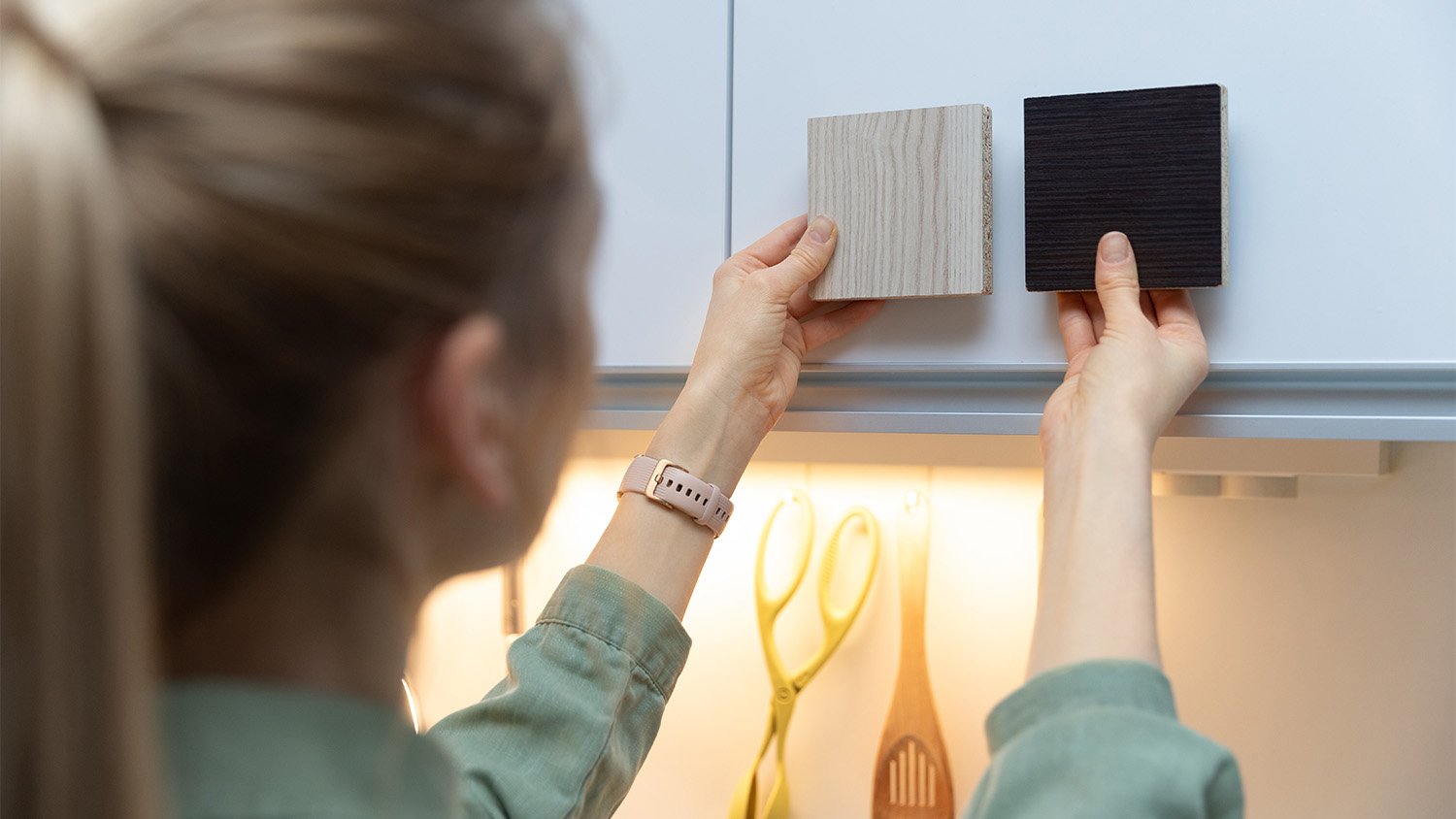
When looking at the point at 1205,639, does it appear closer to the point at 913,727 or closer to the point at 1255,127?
the point at 913,727

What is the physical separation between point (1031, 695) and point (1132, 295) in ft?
0.82

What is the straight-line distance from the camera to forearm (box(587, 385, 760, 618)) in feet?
2.66

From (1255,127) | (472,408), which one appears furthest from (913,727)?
(472,408)

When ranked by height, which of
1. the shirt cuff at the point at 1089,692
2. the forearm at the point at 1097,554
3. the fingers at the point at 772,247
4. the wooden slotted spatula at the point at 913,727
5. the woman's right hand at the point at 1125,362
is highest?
the fingers at the point at 772,247

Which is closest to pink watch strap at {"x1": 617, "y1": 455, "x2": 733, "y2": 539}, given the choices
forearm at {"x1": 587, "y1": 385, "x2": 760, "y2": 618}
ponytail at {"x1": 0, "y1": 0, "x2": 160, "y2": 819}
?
forearm at {"x1": 587, "y1": 385, "x2": 760, "y2": 618}

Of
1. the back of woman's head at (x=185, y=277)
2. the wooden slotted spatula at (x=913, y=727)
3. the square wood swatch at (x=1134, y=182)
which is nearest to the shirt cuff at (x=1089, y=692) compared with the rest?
the square wood swatch at (x=1134, y=182)

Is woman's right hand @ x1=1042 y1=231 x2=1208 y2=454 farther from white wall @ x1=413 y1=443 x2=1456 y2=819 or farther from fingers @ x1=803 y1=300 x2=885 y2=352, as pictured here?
white wall @ x1=413 y1=443 x2=1456 y2=819

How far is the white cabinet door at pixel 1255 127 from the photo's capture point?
0.66 metres

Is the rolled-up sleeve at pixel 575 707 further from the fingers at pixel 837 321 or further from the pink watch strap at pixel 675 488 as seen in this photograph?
the fingers at pixel 837 321

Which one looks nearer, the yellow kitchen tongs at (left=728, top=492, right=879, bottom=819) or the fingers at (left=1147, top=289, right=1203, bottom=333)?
the fingers at (left=1147, top=289, right=1203, bottom=333)

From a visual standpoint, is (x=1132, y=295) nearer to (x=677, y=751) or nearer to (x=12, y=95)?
(x=12, y=95)

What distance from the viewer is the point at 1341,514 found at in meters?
0.95

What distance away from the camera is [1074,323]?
74 centimetres

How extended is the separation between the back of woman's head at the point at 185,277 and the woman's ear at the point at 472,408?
0.04 ft
